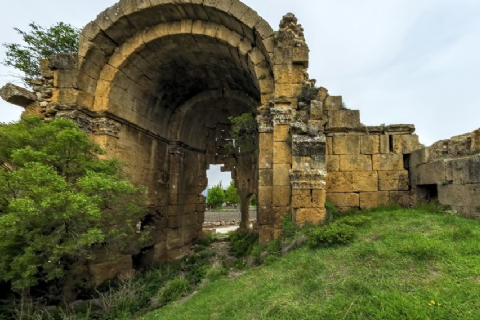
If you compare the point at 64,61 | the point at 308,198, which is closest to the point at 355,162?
the point at 308,198

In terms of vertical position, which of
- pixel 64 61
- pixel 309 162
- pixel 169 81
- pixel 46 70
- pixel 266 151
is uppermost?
pixel 169 81

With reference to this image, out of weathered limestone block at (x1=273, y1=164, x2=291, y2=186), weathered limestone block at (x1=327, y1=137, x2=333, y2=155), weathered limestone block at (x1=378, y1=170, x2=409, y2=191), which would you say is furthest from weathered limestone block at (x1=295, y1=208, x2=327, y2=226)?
weathered limestone block at (x1=378, y1=170, x2=409, y2=191)

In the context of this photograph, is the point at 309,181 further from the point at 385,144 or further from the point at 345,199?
the point at 385,144

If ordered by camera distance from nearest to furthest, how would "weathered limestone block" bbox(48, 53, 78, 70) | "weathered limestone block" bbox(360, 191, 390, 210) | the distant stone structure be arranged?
the distant stone structure
"weathered limestone block" bbox(360, 191, 390, 210)
"weathered limestone block" bbox(48, 53, 78, 70)

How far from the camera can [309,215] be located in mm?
5844

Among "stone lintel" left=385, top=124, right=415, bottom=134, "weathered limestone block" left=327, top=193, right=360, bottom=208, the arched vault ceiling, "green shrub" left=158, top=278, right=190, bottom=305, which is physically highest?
the arched vault ceiling

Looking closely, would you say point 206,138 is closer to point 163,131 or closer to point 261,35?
point 163,131

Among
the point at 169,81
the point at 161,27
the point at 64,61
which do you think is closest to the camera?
the point at 64,61

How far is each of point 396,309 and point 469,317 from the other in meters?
0.59

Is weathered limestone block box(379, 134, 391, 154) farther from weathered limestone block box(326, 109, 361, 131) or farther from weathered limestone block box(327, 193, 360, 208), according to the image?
weathered limestone block box(327, 193, 360, 208)

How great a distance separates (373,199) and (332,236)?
249 cm

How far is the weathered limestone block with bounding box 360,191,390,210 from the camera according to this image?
647cm

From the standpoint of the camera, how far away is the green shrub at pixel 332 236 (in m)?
4.58

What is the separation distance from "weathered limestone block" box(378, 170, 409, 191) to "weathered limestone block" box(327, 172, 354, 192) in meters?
0.70
